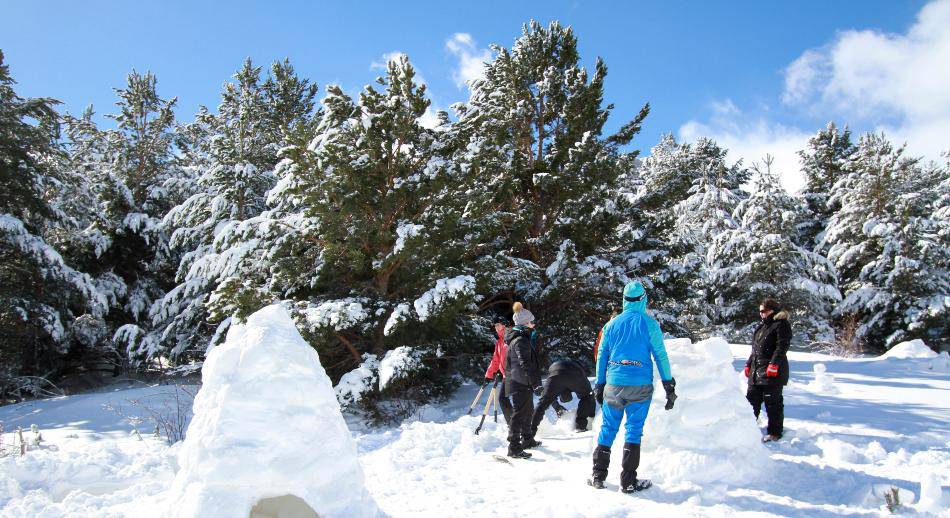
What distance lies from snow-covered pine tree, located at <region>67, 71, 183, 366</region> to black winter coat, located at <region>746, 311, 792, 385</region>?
15763 millimetres

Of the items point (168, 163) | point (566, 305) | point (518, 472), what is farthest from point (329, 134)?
point (168, 163)

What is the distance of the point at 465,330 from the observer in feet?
36.3

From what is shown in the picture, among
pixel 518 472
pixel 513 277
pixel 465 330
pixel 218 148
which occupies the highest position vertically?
pixel 218 148

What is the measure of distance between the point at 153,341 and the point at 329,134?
960 cm

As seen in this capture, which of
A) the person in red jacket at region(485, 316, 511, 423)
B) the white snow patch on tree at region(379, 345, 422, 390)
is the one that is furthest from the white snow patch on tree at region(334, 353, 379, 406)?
the person in red jacket at region(485, 316, 511, 423)

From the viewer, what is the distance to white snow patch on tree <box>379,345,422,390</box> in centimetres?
872

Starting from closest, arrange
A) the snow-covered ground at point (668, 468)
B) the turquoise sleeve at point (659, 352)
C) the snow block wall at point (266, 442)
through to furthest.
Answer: the snow block wall at point (266, 442) < the snow-covered ground at point (668, 468) < the turquoise sleeve at point (659, 352)

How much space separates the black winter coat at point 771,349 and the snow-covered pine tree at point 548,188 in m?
5.31

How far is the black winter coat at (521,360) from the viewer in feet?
20.5

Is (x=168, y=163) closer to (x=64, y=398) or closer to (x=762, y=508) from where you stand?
(x=64, y=398)

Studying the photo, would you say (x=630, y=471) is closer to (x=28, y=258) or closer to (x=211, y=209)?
(x=211, y=209)

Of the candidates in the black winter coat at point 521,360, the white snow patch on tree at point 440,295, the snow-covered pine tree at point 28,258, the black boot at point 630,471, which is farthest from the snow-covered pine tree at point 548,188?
the snow-covered pine tree at point 28,258

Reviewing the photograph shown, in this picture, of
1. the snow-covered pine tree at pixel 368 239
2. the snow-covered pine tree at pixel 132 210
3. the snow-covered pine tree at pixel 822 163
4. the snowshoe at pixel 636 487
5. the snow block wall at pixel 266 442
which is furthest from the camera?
the snow-covered pine tree at pixel 822 163

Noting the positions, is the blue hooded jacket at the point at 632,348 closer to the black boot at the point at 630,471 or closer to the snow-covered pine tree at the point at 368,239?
the black boot at the point at 630,471
